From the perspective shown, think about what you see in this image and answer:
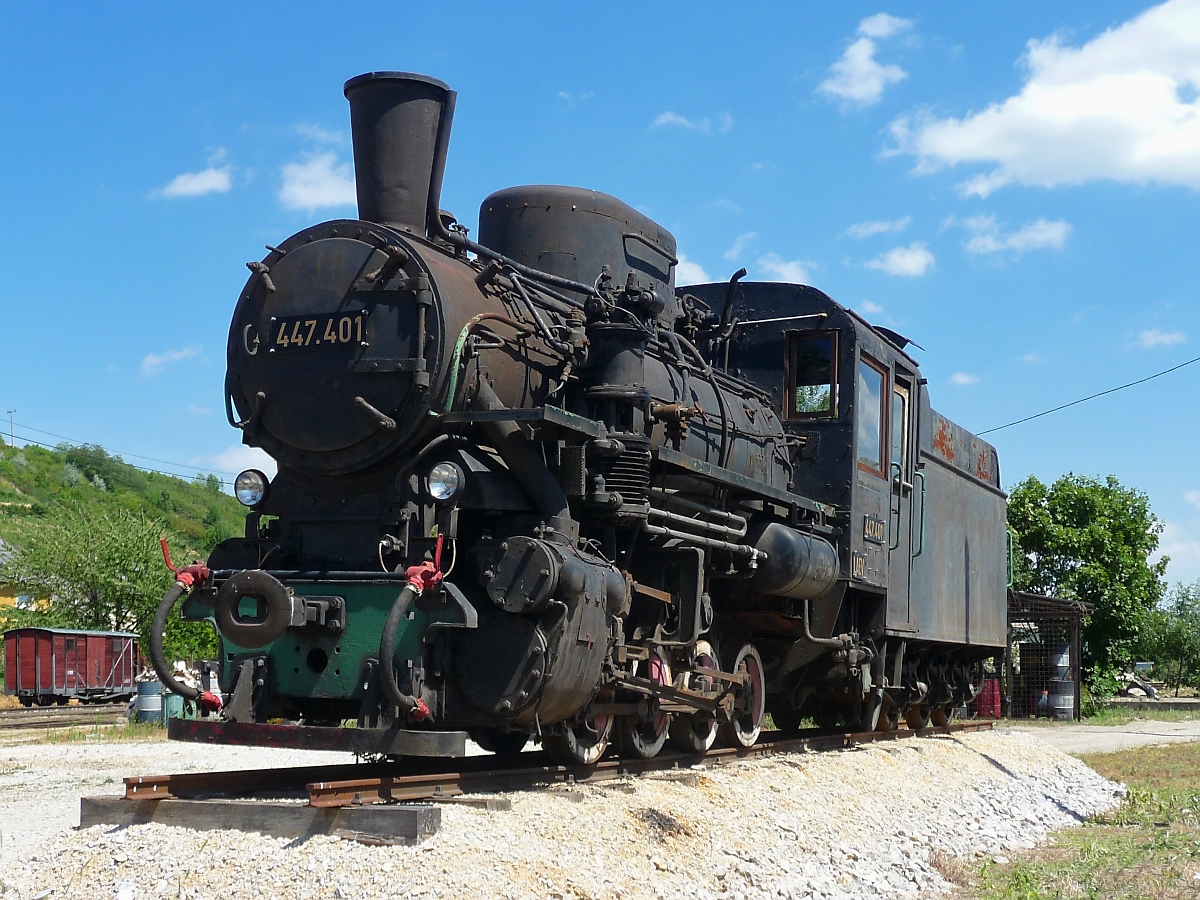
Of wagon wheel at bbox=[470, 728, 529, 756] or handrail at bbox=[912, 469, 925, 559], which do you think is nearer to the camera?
wagon wheel at bbox=[470, 728, 529, 756]

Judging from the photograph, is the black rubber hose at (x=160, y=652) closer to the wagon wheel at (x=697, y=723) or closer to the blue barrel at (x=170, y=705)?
the wagon wheel at (x=697, y=723)

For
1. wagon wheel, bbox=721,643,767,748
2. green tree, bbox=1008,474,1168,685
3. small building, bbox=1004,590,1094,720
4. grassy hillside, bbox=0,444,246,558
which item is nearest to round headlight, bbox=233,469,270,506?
wagon wheel, bbox=721,643,767,748

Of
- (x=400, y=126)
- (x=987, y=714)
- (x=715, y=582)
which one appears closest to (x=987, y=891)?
(x=715, y=582)

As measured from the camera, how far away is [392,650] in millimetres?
6473

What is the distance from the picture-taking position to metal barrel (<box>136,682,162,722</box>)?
66.1ft

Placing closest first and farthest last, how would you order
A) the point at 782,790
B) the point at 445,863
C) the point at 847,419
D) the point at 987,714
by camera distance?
1. the point at 445,863
2. the point at 782,790
3. the point at 847,419
4. the point at 987,714

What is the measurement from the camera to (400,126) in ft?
25.9

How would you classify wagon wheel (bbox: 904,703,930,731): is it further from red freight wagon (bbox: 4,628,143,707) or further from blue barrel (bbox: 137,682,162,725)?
red freight wagon (bbox: 4,628,143,707)

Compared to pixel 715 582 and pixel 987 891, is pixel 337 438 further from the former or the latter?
pixel 987 891

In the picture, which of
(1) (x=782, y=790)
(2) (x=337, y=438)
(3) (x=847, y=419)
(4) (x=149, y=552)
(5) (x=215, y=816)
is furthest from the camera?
(4) (x=149, y=552)

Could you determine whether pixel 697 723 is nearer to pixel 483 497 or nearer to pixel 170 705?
pixel 483 497

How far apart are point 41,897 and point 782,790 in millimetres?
4766

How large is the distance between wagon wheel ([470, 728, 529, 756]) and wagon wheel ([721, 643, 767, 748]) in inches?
87.4

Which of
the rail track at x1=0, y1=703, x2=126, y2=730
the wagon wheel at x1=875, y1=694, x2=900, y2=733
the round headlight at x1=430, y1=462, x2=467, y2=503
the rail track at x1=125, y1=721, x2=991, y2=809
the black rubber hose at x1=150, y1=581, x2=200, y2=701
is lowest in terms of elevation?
the rail track at x1=0, y1=703, x2=126, y2=730
